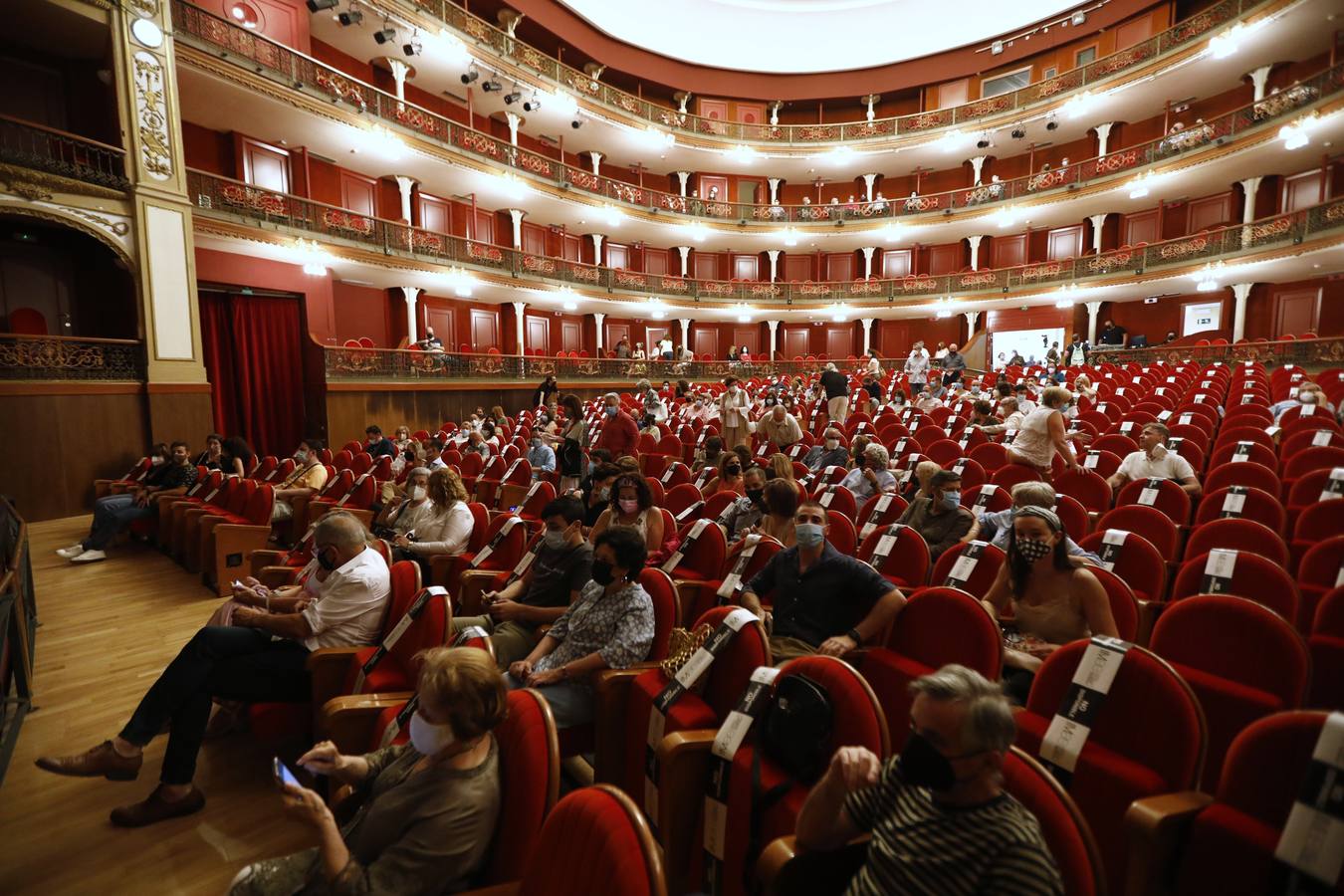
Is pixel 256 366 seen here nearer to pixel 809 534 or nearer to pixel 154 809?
pixel 154 809

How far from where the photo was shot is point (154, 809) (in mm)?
2260

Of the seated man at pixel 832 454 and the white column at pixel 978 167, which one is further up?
the white column at pixel 978 167

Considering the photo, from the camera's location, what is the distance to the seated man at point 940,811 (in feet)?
3.50

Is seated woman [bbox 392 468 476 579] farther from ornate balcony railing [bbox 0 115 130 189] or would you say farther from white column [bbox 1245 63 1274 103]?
white column [bbox 1245 63 1274 103]

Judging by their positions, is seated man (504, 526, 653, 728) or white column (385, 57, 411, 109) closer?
seated man (504, 526, 653, 728)

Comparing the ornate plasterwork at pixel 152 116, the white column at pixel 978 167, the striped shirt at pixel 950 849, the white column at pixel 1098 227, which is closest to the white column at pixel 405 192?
the ornate plasterwork at pixel 152 116

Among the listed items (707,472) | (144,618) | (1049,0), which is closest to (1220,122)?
(1049,0)

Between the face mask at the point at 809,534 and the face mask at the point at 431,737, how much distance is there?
4.69ft

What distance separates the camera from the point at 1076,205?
60.2 ft

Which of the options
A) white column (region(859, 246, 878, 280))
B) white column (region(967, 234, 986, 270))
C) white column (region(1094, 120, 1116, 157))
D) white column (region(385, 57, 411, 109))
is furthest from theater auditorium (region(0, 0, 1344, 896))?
white column (region(859, 246, 878, 280))

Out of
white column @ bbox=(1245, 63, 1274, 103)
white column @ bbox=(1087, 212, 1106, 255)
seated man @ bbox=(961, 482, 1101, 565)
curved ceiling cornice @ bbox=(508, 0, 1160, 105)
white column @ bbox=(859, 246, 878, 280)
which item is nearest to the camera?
seated man @ bbox=(961, 482, 1101, 565)

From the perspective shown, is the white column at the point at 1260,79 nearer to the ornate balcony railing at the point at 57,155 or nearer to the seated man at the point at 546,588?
the seated man at the point at 546,588

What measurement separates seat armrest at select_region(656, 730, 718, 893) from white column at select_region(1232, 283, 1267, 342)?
20134 millimetres

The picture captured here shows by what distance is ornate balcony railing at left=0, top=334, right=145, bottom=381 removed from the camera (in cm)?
726
